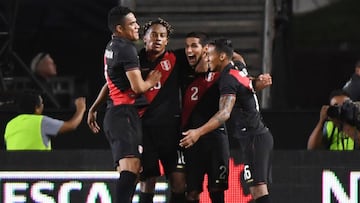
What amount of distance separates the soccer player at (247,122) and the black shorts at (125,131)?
3.08 feet

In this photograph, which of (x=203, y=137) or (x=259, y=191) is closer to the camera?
(x=203, y=137)

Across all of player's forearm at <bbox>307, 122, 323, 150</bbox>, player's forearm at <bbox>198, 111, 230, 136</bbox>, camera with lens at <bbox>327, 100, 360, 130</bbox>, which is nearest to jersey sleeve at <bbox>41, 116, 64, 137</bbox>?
player's forearm at <bbox>198, 111, 230, 136</bbox>

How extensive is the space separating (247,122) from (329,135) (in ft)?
5.05

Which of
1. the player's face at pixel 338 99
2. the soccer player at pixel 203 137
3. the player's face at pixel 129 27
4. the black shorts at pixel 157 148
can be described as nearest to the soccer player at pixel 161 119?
the black shorts at pixel 157 148

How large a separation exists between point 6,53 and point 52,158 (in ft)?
15.1

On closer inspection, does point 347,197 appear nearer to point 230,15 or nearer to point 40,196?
point 40,196

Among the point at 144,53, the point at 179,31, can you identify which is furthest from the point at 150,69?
the point at 179,31

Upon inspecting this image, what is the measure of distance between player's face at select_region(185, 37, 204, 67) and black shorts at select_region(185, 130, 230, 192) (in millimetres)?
660

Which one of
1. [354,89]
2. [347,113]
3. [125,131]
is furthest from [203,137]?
[354,89]

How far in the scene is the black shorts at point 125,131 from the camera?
1109 cm

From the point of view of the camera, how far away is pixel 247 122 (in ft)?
39.5

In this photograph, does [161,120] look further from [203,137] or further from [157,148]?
[203,137]

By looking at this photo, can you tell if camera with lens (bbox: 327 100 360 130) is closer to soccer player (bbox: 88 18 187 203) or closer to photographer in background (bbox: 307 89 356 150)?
photographer in background (bbox: 307 89 356 150)

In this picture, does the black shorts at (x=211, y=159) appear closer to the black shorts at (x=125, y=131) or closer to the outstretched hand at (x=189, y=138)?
the outstretched hand at (x=189, y=138)
